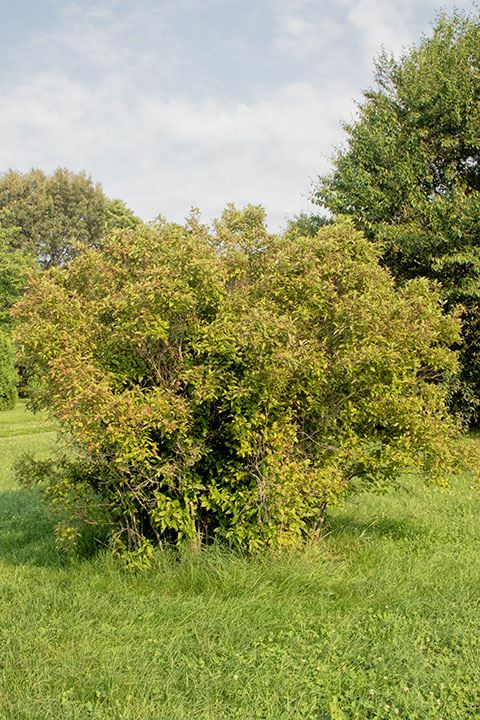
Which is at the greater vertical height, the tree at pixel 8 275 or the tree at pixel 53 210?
the tree at pixel 53 210

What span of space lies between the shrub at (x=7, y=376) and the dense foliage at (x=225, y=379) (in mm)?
24650

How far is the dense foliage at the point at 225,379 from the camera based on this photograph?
4.81 meters

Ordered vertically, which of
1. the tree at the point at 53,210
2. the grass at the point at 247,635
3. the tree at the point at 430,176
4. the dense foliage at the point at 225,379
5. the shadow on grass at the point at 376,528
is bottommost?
the shadow on grass at the point at 376,528

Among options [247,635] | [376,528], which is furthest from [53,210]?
[247,635]

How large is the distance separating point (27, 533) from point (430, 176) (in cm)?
1195

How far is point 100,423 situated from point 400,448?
267 cm

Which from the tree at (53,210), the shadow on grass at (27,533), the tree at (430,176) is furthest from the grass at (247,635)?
the tree at (53,210)

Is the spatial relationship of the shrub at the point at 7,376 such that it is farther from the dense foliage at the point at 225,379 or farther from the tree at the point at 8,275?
the dense foliage at the point at 225,379

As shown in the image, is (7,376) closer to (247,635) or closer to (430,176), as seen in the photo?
(430,176)

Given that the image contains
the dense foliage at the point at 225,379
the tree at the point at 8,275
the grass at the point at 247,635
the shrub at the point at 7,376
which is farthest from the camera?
the tree at the point at 8,275

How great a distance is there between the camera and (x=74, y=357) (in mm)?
4957

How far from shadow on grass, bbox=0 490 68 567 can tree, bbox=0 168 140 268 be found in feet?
111

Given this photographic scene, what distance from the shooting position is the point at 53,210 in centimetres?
4169

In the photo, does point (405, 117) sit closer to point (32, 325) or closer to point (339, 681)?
point (32, 325)
